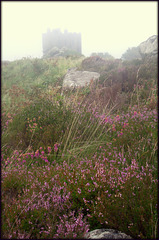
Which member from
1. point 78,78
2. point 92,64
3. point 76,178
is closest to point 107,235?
point 76,178

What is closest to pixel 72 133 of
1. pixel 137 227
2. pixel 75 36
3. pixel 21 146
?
pixel 21 146

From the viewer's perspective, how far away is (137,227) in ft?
5.38

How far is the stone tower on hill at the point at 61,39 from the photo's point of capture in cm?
4077

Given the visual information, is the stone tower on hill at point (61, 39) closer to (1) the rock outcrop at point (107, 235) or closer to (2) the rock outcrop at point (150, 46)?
(2) the rock outcrop at point (150, 46)

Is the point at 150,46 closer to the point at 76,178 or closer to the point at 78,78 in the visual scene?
the point at 78,78

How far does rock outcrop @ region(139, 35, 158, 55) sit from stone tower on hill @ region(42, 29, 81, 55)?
2954 cm

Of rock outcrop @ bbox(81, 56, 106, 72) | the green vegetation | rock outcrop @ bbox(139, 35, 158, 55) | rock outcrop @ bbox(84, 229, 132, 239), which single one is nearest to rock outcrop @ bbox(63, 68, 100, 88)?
rock outcrop @ bbox(81, 56, 106, 72)

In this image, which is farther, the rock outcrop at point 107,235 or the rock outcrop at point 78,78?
the rock outcrop at point 78,78

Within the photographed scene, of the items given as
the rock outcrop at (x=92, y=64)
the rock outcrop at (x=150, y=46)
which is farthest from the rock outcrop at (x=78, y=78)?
the rock outcrop at (x=150, y=46)

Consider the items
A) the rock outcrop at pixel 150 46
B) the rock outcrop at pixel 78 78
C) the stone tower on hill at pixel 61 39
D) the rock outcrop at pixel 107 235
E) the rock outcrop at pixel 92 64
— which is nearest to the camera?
the rock outcrop at pixel 107 235

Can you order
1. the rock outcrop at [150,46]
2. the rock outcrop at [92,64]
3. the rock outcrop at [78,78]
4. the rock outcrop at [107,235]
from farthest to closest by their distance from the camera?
1. the rock outcrop at [92,64]
2. the rock outcrop at [150,46]
3. the rock outcrop at [78,78]
4. the rock outcrop at [107,235]

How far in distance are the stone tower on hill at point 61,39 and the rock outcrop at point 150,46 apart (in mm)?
29541

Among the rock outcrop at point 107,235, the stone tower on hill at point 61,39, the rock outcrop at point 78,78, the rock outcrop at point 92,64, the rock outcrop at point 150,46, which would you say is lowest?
the rock outcrop at point 107,235

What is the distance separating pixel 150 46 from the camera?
11.9m
